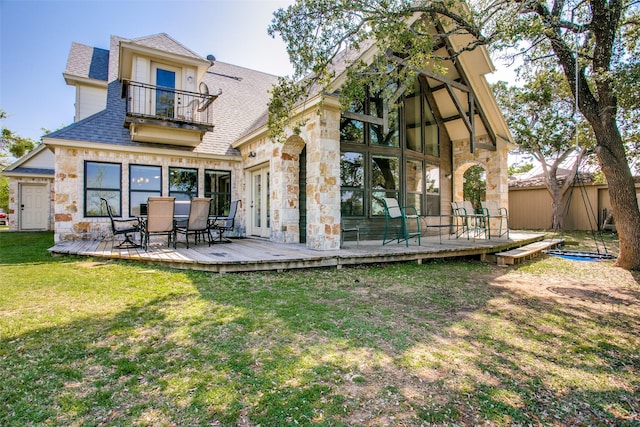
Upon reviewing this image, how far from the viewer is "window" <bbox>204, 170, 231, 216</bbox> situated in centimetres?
1002

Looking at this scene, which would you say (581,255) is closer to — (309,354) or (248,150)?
(309,354)

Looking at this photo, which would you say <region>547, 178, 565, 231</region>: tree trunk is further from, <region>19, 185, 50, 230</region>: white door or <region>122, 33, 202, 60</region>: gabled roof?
<region>19, 185, 50, 230</region>: white door

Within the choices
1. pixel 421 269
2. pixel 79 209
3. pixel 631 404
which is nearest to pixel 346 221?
pixel 421 269

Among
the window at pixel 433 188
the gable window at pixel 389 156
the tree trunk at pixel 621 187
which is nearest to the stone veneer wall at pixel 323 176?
the gable window at pixel 389 156

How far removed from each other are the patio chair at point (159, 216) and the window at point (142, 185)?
2813 mm

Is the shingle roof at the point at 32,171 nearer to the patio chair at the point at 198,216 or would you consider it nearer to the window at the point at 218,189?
the window at the point at 218,189

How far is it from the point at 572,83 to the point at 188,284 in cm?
804

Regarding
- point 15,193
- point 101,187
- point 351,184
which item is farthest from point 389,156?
point 15,193

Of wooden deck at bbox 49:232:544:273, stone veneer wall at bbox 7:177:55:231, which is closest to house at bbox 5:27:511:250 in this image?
wooden deck at bbox 49:232:544:273

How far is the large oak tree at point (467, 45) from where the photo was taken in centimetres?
496

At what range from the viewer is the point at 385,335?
2832 millimetres

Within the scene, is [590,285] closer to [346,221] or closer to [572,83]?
[572,83]

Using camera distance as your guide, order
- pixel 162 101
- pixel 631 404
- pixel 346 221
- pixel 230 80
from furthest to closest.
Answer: pixel 230 80, pixel 162 101, pixel 346 221, pixel 631 404

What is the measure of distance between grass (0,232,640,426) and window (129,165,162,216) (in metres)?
4.76
